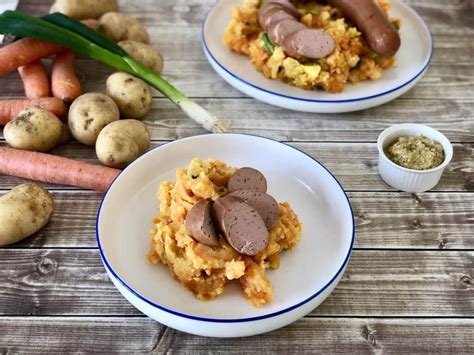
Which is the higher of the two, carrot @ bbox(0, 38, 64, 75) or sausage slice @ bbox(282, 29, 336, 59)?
sausage slice @ bbox(282, 29, 336, 59)

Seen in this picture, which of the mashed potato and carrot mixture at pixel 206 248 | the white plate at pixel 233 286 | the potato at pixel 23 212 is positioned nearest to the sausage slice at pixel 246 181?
the mashed potato and carrot mixture at pixel 206 248

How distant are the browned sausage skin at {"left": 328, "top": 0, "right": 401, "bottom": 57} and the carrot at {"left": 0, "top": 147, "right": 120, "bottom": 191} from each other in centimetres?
102

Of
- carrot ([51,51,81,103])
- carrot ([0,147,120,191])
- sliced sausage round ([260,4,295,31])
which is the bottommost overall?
carrot ([0,147,120,191])

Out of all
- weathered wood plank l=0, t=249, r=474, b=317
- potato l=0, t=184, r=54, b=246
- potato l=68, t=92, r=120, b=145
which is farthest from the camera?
potato l=68, t=92, r=120, b=145

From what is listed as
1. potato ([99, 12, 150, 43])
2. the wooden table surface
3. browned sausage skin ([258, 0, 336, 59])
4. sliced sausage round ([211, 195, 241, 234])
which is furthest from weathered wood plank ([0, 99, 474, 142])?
sliced sausage round ([211, 195, 241, 234])

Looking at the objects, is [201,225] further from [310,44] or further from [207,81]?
[207,81]

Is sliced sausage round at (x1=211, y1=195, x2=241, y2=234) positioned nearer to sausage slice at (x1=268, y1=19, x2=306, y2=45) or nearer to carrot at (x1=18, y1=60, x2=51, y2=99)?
sausage slice at (x1=268, y1=19, x2=306, y2=45)

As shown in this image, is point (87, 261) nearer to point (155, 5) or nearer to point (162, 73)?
point (162, 73)

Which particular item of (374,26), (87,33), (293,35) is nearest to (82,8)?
(87,33)

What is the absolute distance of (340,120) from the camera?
2207 millimetres

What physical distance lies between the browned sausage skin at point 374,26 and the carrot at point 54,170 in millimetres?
1015

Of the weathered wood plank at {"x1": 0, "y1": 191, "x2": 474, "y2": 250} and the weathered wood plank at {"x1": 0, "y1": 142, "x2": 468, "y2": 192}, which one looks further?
the weathered wood plank at {"x1": 0, "y1": 142, "x2": 468, "y2": 192}

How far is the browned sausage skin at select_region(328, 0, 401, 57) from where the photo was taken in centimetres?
219

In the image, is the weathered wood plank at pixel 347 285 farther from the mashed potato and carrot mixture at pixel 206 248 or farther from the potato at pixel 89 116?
the potato at pixel 89 116
